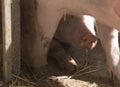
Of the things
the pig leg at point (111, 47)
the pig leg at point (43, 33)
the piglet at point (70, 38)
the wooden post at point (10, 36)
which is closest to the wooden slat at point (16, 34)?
the wooden post at point (10, 36)

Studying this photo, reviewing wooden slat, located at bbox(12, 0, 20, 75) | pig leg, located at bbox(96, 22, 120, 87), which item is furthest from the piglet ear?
wooden slat, located at bbox(12, 0, 20, 75)

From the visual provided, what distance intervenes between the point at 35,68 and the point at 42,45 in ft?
0.41

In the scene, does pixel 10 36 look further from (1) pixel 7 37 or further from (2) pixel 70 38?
(2) pixel 70 38

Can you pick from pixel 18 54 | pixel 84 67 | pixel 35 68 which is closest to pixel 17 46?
pixel 18 54

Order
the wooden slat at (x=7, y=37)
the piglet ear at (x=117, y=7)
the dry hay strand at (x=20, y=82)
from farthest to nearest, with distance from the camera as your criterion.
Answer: the dry hay strand at (x=20, y=82) → the wooden slat at (x=7, y=37) → the piglet ear at (x=117, y=7)

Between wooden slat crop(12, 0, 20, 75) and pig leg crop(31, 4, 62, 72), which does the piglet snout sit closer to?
pig leg crop(31, 4, 62, 72)

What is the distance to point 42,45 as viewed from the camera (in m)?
2.00

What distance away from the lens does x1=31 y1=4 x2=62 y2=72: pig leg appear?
1.93 meters

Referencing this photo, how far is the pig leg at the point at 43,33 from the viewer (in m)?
1.93

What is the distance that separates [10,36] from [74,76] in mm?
420

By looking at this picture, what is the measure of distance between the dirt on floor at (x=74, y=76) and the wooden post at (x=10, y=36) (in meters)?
0.07

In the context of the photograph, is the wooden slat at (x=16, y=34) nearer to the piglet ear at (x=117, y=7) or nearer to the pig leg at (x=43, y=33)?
the pig leg at (x=43, y=33)

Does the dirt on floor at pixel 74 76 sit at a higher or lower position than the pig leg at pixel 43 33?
lower

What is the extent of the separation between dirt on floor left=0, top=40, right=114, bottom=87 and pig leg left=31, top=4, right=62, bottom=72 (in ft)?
0.21
